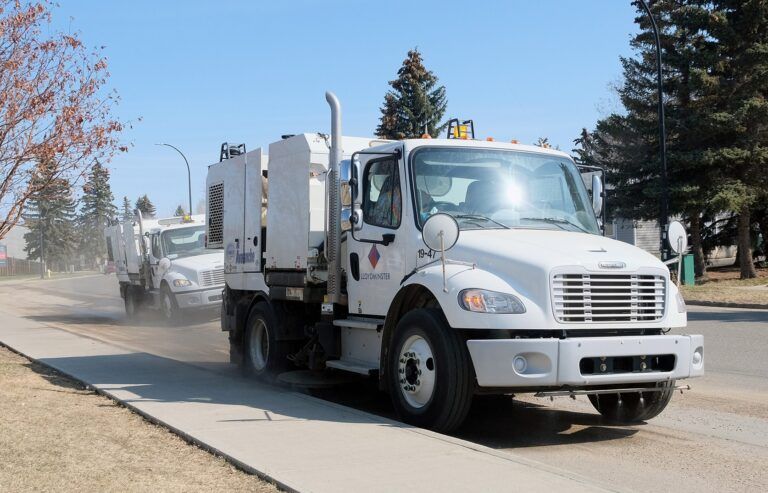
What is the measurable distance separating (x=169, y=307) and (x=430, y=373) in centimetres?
1575

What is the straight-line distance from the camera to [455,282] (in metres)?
7.00

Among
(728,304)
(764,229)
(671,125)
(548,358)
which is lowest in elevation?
(728,304)

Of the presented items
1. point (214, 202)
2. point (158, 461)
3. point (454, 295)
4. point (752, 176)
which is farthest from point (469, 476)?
point (752, 176)

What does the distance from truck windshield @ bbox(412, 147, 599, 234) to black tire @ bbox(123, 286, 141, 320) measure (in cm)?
1819

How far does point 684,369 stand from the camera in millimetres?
7059

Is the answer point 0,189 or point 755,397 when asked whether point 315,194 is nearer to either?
point 0,189

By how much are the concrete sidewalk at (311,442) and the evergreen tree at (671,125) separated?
79.0ft

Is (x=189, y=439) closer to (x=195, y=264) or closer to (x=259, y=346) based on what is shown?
(x=259, y=346)

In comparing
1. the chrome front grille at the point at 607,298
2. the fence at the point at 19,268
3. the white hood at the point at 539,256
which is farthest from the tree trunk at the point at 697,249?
the fence at the point at 19,268

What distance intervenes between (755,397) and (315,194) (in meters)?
5.13

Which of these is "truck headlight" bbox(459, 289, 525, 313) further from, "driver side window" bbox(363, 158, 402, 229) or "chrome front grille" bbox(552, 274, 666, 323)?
"driver side window" bbox(363, 158, 402, 229)

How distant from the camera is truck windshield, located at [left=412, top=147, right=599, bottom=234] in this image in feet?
25.9

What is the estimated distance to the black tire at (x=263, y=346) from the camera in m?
10.2

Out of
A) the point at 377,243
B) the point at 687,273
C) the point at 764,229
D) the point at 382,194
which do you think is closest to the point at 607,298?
the point at 377,243
